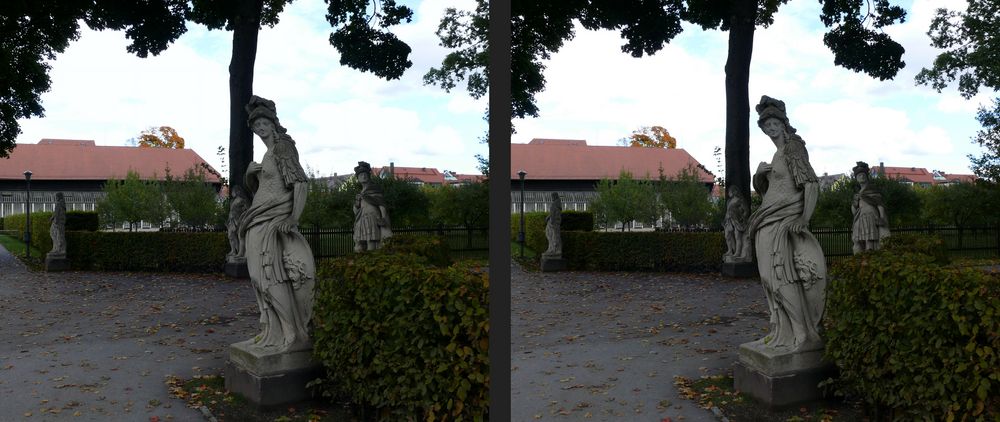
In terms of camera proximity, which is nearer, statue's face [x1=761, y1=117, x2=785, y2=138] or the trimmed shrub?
statue's face [x1=761, y1=117, x2=785, y2=138]

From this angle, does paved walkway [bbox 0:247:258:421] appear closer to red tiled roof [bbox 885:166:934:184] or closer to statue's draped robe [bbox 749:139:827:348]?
statue's draped robe [bbox 749:139:827:348]

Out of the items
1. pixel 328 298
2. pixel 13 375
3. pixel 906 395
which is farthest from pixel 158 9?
pixel 906 395

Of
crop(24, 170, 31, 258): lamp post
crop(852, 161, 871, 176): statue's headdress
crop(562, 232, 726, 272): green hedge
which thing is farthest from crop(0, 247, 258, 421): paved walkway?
crop(852, 161, 871, 176): statue's headdress

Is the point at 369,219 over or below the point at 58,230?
over

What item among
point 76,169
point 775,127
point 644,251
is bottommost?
point 644,251

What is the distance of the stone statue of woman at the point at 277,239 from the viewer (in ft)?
10.00

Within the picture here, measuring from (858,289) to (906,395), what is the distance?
1.55ft

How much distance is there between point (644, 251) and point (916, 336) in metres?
7.57

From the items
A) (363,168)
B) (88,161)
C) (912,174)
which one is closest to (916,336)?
(363,168)

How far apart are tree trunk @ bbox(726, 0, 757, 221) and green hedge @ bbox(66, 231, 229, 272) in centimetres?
751

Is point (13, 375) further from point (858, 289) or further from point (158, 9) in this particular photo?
point (158, 9)

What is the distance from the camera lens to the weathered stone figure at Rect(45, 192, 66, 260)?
409 inches

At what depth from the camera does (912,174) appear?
472 inches

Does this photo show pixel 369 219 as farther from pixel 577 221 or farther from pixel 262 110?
pixel 262 110
